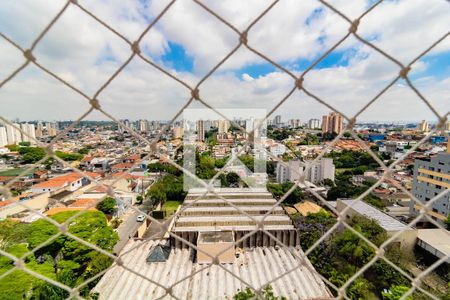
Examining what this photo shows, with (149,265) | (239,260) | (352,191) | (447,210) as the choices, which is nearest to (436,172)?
(447,210)

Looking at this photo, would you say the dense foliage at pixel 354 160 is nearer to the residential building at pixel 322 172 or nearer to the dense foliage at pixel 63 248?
the residential building at pixel 322 172

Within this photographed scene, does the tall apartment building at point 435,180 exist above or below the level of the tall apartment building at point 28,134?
below

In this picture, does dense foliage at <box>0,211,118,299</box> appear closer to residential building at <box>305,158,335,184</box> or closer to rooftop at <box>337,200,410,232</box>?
rooftop at <box>337,200,410,232</box>

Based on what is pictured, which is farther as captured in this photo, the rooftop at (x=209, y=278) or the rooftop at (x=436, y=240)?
the rooftop at (x=436, y=240)

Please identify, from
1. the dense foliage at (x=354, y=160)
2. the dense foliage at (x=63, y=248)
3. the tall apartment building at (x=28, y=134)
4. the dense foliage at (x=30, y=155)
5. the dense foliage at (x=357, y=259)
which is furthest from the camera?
the dense foliage at (x=30, y=155)

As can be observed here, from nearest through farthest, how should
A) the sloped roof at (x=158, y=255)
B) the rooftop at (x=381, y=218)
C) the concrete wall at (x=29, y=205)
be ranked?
1. the sloped roof at (x=158, y=255)
2. the rooftop at (x=381, y=218)
3. the concrete wall at (x=29, y=205)

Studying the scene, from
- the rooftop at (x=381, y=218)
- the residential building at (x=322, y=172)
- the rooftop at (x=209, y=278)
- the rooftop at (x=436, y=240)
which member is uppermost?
the residential building at (x=322, y=172)

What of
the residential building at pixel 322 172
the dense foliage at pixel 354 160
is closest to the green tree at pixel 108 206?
the residential building at pixel 322 172

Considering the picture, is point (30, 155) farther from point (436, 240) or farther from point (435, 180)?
point (435, 180)

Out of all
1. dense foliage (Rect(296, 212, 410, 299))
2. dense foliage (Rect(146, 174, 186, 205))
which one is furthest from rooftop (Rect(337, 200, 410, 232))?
dense foliage (Rect(146, 174, 186, 205))
